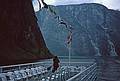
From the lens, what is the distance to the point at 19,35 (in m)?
9.63

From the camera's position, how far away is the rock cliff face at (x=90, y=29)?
1967 inches

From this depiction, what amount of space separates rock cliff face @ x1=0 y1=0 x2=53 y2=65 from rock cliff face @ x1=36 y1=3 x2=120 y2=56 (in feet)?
120

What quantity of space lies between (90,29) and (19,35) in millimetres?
51294

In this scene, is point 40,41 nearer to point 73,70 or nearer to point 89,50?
point 73,70

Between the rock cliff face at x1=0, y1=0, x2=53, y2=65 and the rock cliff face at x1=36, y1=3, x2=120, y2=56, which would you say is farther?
the rock cliff face at x1=36, y1=3, x2=120, y2=56

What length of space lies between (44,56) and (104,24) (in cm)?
5235

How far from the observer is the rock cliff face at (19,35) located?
8219 millimetres

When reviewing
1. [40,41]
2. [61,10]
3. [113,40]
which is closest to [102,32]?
[113,40]

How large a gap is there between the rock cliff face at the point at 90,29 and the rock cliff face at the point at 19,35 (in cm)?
3662

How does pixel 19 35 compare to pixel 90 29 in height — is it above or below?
below

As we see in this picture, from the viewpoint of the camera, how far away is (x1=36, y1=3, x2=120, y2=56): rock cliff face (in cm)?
4997

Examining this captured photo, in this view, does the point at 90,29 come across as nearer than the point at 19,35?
No

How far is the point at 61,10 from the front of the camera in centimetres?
5322

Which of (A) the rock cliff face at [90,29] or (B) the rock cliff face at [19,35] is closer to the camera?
(B) the rock cliff face at [19,35]
